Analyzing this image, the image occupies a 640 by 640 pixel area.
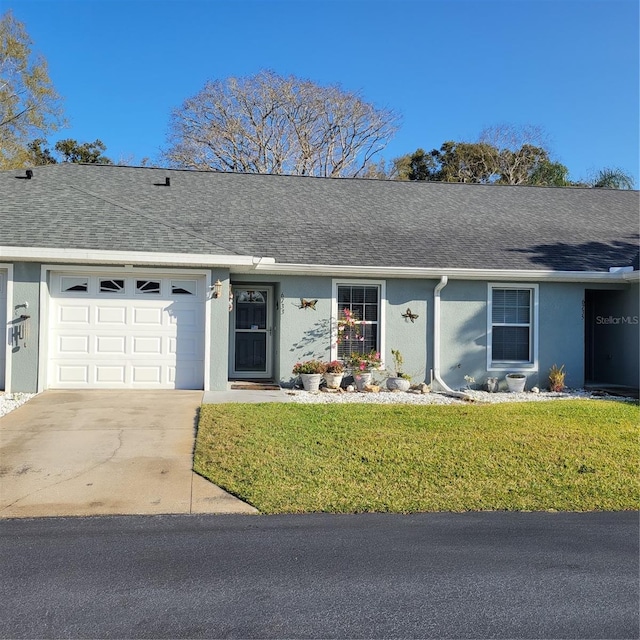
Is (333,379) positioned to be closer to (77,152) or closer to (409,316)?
(409,316)

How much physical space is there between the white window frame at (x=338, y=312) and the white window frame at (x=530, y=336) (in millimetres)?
2248

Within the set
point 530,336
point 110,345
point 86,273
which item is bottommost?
point 110,345

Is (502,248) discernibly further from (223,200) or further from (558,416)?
(223,200)

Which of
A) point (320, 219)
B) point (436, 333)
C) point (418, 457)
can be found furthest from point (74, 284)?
point (418, 457)

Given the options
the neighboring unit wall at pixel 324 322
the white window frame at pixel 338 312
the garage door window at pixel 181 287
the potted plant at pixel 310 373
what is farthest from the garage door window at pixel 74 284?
the white window frame at pixel 338 312

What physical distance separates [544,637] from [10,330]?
9.74 metres

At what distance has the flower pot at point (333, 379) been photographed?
37.6ft

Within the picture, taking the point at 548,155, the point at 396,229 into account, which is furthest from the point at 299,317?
the point at 548,155

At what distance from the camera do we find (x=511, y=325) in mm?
12523

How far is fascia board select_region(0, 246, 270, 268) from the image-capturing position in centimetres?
1016

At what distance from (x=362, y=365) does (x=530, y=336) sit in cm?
368

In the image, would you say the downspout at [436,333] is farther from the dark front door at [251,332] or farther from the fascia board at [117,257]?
the fascia board at [117,257]

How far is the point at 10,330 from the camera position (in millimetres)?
10336

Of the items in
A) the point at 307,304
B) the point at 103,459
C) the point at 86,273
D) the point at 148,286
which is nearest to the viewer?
the point at 103,459
